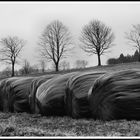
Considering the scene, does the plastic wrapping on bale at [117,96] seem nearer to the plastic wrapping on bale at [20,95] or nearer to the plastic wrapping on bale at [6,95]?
the plastic wrapping on bale at [20,95]

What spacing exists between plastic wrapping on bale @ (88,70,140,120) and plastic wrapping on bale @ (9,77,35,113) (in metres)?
3.65

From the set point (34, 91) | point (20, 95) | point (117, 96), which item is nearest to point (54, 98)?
point (34, 91)

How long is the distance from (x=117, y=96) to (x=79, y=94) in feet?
4.08

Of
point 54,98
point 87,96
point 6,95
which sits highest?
point 87,96

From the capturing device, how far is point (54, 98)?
25.0 ft

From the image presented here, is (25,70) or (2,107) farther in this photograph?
(25,70)

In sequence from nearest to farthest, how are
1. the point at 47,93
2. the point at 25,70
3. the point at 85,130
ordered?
the point at 85,130
the point at 47,93
the point at 25,70

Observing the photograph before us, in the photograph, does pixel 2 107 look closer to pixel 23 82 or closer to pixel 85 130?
pixel 23 82

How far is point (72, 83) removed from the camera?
7.20 metres

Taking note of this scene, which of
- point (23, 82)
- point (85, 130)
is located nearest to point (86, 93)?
point (85, 130)

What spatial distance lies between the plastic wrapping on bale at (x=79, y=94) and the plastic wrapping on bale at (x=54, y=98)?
0.24 metres

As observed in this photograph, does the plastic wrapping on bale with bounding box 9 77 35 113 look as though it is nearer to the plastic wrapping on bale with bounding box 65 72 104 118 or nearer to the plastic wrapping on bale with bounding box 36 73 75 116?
the plastic wrapping on bale with bounding box 36 73 75 116

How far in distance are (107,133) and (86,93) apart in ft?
7.21

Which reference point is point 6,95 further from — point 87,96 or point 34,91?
point 87,96
